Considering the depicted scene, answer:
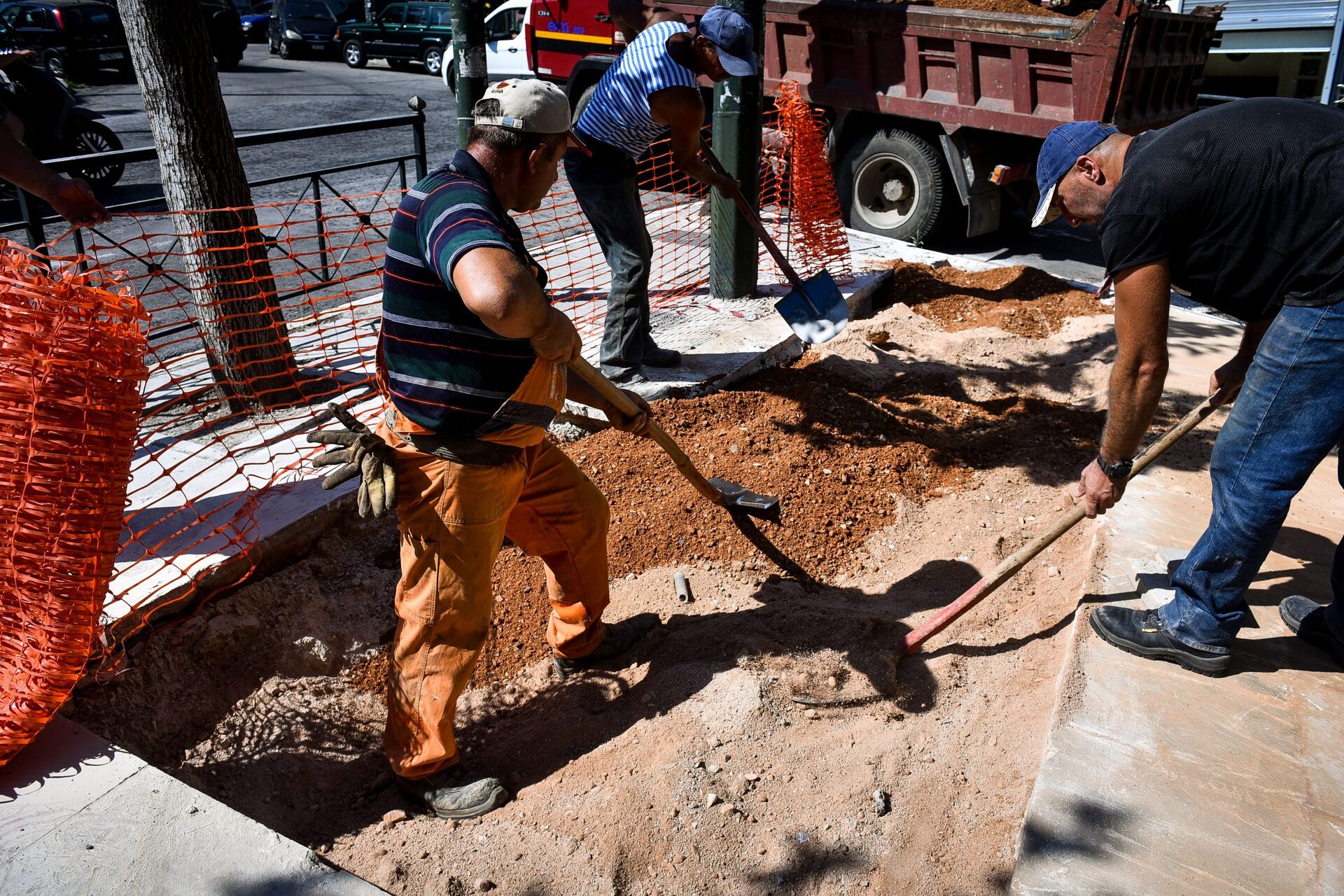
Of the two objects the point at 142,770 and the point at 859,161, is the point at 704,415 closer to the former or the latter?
the point at 142,770

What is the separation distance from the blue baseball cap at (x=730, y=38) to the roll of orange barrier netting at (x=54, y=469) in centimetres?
316

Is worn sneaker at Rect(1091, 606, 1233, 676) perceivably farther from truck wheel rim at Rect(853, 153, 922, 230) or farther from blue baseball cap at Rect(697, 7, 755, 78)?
truck wheel rim at Rect(853, 153, 922, 230)

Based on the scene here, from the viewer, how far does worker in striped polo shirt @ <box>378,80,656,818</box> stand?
2.24 meters

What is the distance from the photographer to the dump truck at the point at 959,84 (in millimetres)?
6855

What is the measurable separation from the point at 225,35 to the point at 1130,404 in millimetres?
23711

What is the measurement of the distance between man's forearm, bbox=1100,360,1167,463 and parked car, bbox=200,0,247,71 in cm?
2288

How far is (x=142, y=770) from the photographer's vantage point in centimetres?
252

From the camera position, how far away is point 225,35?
70.5 feet

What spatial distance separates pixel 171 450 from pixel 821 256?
14.7 feet

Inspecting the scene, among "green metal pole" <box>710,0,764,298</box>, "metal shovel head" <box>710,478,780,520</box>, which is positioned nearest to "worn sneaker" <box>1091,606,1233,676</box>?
"metal shovel head" <box>710,478,780,520</box>

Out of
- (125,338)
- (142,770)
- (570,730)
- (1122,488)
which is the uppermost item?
(125,338)

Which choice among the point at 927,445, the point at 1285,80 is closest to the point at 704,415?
the point at 927,445

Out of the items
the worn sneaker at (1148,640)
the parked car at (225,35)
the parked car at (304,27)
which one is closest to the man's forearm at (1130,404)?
the worn sneaker at (1148,640)

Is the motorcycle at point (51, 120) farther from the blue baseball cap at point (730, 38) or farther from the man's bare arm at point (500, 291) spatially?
the man's bare arm at point (500, 291)
